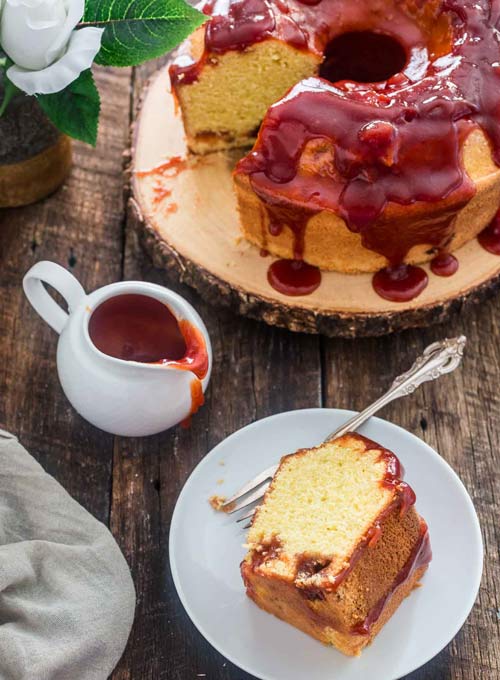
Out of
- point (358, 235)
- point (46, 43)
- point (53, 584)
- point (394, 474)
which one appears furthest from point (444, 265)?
point (53, 584)

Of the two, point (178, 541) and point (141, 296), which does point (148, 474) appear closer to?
point (178, 541)

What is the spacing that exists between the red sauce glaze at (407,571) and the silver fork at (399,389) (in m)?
0.32

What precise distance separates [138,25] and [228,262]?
2.11 ft

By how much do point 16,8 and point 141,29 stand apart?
302 mm

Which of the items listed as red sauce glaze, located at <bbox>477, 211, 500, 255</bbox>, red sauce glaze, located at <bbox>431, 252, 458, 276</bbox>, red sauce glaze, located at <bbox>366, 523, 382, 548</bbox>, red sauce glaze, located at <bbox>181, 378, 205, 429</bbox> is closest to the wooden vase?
red sauce glaze, located at <bbox>181, 378, 205, 429</bbox>

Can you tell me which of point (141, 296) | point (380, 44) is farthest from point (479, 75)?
point (141, 296)

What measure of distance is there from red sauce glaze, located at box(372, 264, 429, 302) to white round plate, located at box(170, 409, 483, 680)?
38cm

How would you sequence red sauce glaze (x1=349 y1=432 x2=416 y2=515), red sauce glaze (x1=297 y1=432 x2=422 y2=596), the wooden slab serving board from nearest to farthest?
1. red sauce glaze (x1=297 y1=432 x2=422 y2=596)
2. red sauce glaze (x1=349 y1=432 x2=416 y2=515)
3. the wooden slab serving board

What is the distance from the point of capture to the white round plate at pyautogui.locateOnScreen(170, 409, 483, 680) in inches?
78.1

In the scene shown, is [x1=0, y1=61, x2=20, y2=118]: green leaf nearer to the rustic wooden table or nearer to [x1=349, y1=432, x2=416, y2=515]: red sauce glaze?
the rustic wooden table

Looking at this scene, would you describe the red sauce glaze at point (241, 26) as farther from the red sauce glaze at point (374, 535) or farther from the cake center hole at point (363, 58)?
the red sauce glaze at point (374, 535)

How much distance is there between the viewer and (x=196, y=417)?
8.16ft

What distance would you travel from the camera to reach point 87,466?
241 centimetres

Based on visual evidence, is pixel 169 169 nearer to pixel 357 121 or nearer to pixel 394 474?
pixel 357 121
